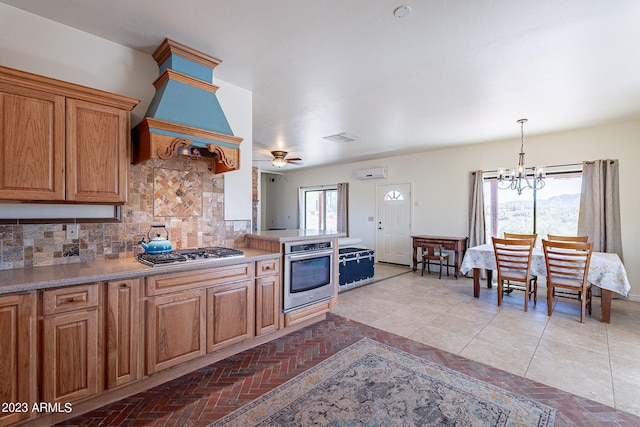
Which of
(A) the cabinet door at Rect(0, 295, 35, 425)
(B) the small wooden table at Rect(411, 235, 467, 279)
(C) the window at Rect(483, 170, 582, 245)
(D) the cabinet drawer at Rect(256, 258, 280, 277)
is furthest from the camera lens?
(B) the small wooden table at Rect(411, 235, 467, 279)

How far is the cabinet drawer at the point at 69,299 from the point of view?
5.57ft

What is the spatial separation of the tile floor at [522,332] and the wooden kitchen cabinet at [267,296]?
1203 mm

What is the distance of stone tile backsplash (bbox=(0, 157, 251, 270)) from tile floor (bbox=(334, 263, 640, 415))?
2023mm

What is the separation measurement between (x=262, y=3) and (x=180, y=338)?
8.27 feet

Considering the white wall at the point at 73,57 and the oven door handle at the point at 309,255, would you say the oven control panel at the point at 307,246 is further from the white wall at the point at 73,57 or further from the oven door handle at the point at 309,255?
the white wall at the point at 73,57

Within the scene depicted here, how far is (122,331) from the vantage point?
6.40ft

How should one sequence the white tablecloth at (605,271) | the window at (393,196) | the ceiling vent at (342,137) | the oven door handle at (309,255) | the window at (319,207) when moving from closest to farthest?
1. the oven door handle at (309,255)
2. the white tablecloth at (605,271)
3. the ceiling vent at (342,137)
4. the window at (393,196)
5. the window at (319,207)

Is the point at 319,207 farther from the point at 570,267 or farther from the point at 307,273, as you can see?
the point at 570,267

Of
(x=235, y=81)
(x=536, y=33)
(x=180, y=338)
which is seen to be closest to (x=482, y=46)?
(x=536, y=33)

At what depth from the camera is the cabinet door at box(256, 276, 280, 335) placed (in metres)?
2.73

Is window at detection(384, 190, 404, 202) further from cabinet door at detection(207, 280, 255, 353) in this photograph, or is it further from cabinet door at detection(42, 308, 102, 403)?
cabinet door at detection(42, 308, 102, 403)

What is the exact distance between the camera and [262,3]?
1.94 m

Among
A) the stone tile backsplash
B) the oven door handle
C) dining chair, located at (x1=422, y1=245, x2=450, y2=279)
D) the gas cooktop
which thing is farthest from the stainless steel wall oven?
dining chair, located at (x1=422, y1=245, x2=450, y2=279)

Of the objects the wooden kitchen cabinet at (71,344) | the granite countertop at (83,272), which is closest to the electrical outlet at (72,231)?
the granite countertop at (83,272)
